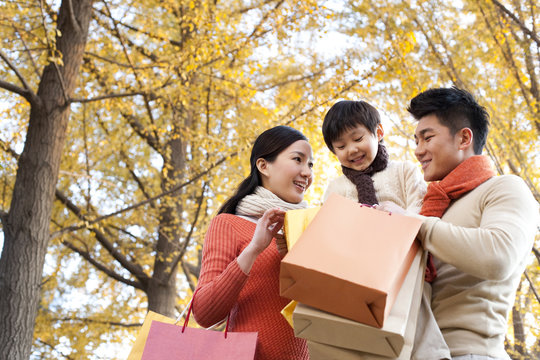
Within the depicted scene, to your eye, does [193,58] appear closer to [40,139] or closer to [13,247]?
[40,139]

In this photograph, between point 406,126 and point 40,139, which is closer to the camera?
point 40,139

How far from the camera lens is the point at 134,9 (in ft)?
24.9

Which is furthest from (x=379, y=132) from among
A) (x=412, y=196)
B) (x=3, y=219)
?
(x=3, y=219)

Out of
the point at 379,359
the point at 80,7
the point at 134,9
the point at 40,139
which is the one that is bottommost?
the point at 379,359

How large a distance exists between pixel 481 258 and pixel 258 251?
0.77 meters

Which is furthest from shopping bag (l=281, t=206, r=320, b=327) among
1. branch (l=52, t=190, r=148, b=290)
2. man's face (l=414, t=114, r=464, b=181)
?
branch (l=52, t=190, r=148, b=290)

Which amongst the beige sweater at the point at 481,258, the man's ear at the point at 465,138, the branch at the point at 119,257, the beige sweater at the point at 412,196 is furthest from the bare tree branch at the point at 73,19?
the beige sweater at the point at 481,258

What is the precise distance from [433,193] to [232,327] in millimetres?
915

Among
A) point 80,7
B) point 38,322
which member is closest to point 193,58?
point 80,7

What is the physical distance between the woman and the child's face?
19cm

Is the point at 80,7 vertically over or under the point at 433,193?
over

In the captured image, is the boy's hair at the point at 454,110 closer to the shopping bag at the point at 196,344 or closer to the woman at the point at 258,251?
the woman at the point at 258,251

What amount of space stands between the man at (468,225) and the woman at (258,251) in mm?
538

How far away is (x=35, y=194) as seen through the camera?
473 centimetres
